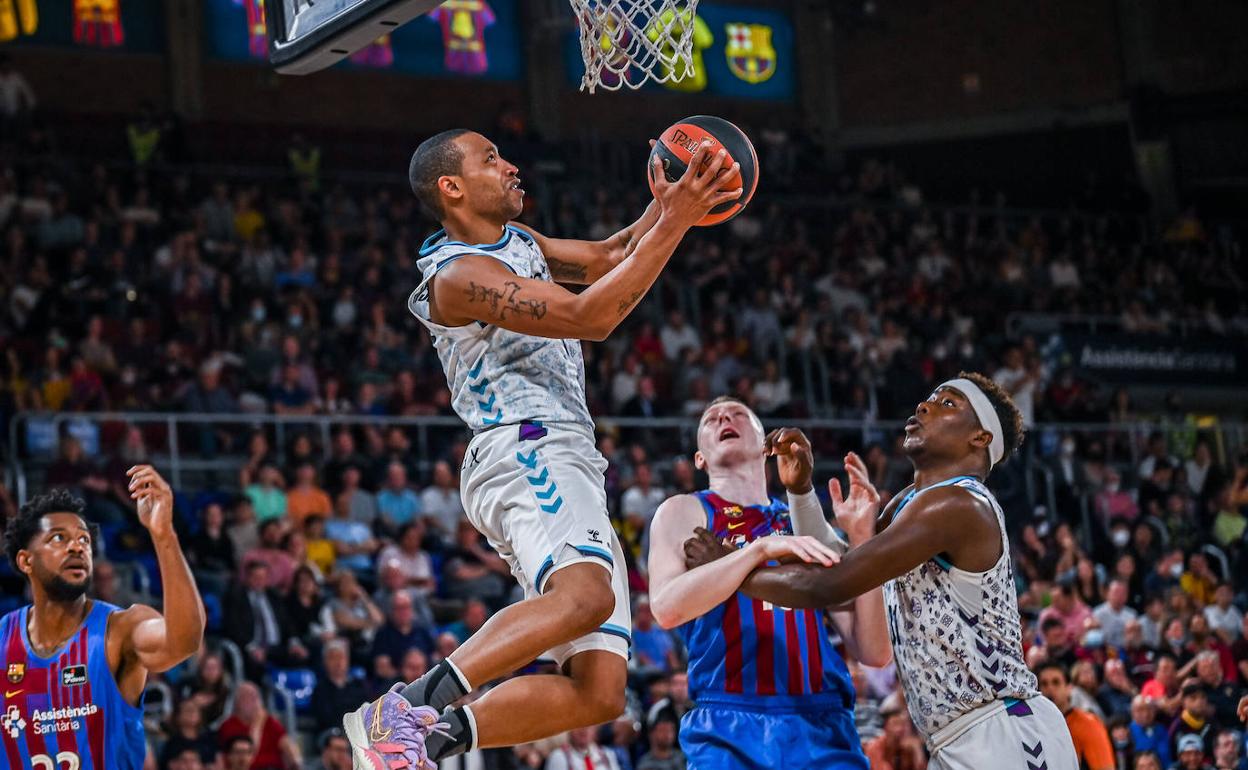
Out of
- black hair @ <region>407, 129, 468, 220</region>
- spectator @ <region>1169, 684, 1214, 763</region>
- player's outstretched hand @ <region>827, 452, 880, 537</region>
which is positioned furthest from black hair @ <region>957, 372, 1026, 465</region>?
spectator @ <region>1169, 684, 1214, 763</region>

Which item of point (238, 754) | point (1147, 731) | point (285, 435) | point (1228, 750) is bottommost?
point (1147, 731)

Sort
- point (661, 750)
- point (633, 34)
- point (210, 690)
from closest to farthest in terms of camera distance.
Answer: point (633, 34), point (210, 690), point (661, 750)

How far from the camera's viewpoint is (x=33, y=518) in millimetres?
6277

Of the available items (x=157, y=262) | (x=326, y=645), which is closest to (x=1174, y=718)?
(x=326, y=645)

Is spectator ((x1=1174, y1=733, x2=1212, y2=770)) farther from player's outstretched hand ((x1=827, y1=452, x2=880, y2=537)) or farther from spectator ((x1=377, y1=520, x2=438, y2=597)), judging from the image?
spectator ((x1=377, y1=520, x2=438, y2=597))

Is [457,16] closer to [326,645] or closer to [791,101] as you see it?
[791,101]

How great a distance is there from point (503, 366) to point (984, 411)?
167 centimetres

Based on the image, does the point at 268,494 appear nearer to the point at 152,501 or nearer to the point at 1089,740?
the point at 1089,740

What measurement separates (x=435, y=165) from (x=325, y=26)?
74cm

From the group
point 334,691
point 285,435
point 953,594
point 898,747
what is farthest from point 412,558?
point 953,594

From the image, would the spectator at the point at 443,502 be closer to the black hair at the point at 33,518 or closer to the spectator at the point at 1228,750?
the spectator at the point at 1228,750

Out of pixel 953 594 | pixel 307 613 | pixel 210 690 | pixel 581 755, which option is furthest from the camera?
pixel 307 613

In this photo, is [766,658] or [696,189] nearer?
[696,189]

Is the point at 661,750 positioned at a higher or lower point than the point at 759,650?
lower
